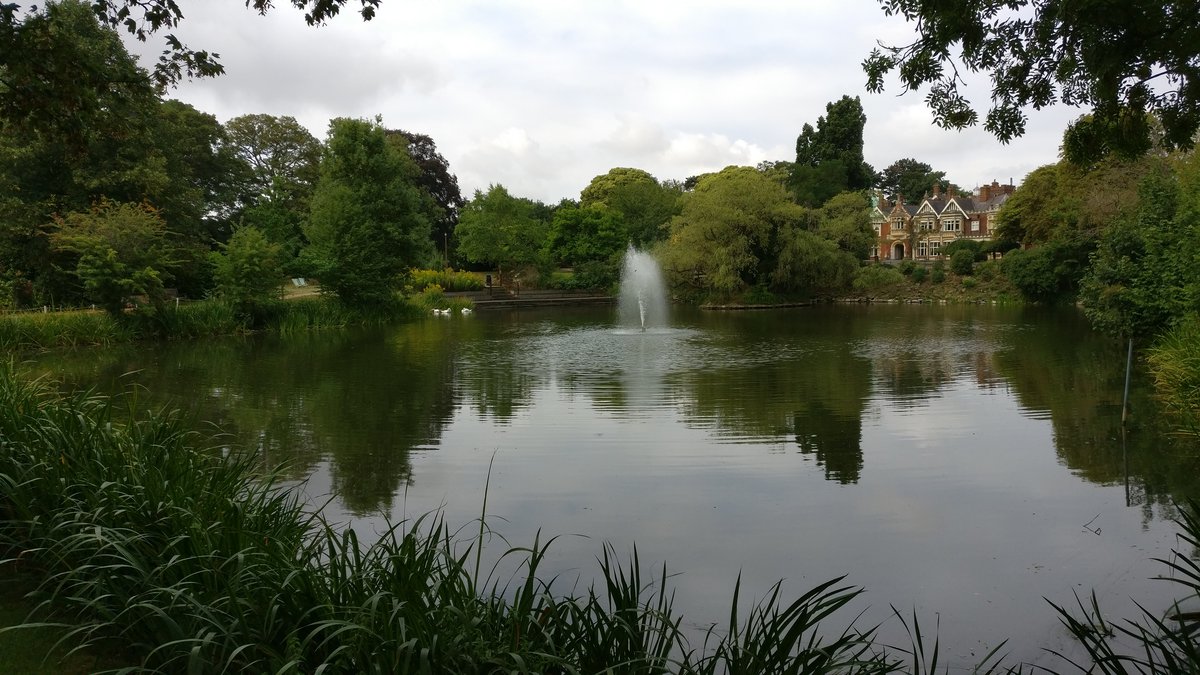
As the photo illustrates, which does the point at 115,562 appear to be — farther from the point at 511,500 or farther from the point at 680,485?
the point at 680,485

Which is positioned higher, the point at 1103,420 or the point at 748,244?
the point at 748,244

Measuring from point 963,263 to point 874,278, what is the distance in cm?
614

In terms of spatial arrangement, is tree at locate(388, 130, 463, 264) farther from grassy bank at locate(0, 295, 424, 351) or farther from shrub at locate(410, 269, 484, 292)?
grassy bank at locate(0, 295, 424, 351)

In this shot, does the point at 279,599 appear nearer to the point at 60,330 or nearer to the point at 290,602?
the point at 290,602

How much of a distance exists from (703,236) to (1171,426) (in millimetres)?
30375

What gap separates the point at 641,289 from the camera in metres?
43.7

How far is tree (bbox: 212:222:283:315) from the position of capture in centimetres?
2319

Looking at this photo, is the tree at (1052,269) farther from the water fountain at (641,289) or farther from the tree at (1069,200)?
the water fountain at (641,289)

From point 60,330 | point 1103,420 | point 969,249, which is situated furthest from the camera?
point 969,249

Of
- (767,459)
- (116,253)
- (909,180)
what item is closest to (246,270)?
(116,253)

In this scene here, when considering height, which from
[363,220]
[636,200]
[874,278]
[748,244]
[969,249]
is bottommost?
[874,278]

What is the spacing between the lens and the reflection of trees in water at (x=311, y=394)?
327 inches

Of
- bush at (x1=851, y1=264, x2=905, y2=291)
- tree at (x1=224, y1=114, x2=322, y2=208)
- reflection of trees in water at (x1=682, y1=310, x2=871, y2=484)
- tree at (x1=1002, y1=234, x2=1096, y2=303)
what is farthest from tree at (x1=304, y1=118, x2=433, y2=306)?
tree at (x1=1002, y1=234, x2=1096, y2=303)

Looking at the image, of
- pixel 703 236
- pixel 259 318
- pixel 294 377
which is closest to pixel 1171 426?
pixel 294 377
